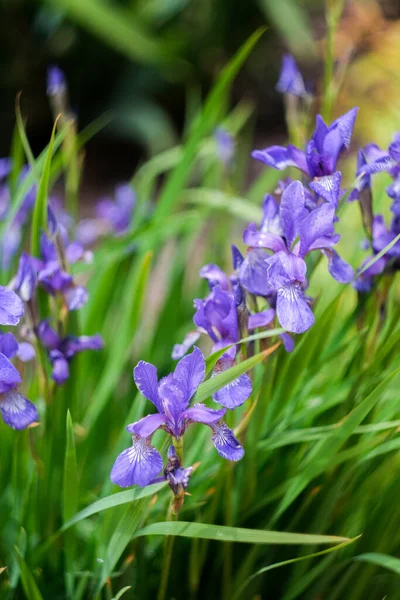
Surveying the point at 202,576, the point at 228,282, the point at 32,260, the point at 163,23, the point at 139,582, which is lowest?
the point at 163,23

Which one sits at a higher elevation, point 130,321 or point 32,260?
point 32,260

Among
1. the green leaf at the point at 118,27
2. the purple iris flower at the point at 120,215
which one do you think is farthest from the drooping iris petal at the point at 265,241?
the green leaf at the point at 118,27

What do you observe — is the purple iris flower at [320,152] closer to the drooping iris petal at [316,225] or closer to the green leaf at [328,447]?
the drooping iris petal at [316,225]

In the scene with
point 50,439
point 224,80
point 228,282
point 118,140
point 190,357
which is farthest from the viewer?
point 118,140

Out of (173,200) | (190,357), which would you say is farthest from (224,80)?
(190,357)

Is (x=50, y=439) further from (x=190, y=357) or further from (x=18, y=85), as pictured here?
(x=18, y=85)

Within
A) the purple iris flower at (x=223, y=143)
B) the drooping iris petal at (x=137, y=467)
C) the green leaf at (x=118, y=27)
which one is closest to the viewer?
the drooping iris petal at (x=137, y=467)
